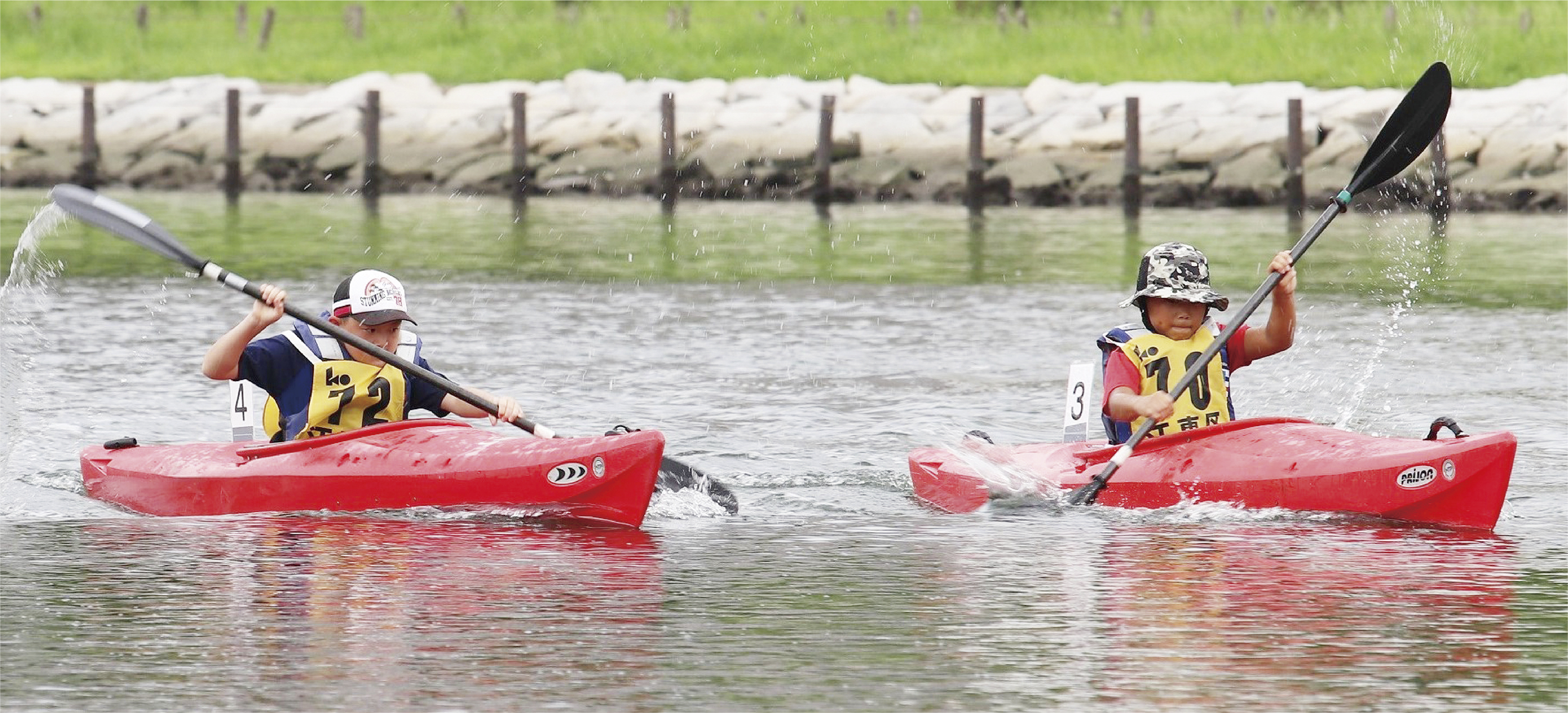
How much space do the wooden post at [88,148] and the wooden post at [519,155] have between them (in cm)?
543

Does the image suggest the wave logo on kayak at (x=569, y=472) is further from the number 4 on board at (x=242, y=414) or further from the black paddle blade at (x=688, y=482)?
the number 4 on board at (x=242, y=414)

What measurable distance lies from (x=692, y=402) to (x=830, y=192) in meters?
16.8

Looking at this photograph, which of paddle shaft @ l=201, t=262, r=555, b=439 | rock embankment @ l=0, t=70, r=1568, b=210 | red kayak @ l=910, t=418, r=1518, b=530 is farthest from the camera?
rock embankment @ l=0, t=70, r=1568, b=210

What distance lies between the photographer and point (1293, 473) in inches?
321

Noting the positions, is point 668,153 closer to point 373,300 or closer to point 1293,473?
point 373,300

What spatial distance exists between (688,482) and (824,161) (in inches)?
797

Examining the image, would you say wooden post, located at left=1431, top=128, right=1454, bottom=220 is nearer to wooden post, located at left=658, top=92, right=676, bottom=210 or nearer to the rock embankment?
the rock embankment

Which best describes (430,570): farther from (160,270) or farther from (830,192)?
(830,192)

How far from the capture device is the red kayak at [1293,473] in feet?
26.0

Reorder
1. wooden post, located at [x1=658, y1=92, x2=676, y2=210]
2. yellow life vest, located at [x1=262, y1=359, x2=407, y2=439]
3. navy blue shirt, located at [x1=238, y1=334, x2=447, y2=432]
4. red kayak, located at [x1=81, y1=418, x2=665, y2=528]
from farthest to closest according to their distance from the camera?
wooden post, located at [x1=658, y1=92, x2=676, y2=210] < yellow life vest, located at [x1=262, y1=359, x2=407, y2=439] < navy blue shirt, located at [x1=238, y1=334, x2=447, y2=432] < red kayak, located at [x1=81, y1=418, x2=665, y2=528]

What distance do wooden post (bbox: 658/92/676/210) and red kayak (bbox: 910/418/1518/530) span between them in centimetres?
2012

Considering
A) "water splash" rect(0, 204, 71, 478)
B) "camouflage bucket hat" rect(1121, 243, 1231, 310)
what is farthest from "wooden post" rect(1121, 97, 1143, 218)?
"camouflage bucket hat" rect(1121, 243, 1231, 310)

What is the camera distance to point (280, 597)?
6.84 m

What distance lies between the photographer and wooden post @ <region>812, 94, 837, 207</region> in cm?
2864
